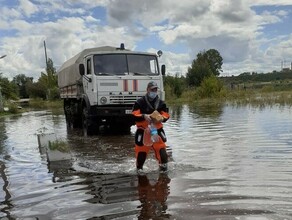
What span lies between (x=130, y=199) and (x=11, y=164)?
15.7 ft

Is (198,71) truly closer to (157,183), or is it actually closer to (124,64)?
(124,64)

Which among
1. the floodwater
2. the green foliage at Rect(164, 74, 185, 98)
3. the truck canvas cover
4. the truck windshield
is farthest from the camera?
the green foliage at Rect(164, 74, 185, 98)

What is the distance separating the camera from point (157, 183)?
678 centimetres

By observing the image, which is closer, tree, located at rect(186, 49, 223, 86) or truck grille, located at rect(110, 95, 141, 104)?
truck grille, located at rect(110, 95, 141, 104)

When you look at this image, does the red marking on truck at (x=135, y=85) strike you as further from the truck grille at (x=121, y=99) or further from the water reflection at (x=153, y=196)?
the water reflection at (x=153, y=196)

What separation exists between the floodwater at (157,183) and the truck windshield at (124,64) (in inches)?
135

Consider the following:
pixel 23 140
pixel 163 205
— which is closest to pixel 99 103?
pixel 23 140

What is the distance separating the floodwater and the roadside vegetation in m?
21.0

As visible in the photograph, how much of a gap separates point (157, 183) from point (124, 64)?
8211 millimetres

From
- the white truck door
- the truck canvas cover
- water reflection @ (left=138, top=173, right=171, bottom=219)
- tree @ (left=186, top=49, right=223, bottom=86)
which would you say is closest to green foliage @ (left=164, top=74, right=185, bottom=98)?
tree @ (left=186, top=49, right=223, bottom=86)

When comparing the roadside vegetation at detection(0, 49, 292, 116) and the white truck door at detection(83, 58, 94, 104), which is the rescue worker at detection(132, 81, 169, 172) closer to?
the white truck door at detection(83, 58, 94, 104)

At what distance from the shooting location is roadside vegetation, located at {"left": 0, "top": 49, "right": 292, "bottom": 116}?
38319 mm

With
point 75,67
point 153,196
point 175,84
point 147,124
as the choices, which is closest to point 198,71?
point 175,84

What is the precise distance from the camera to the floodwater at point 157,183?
5.24m
